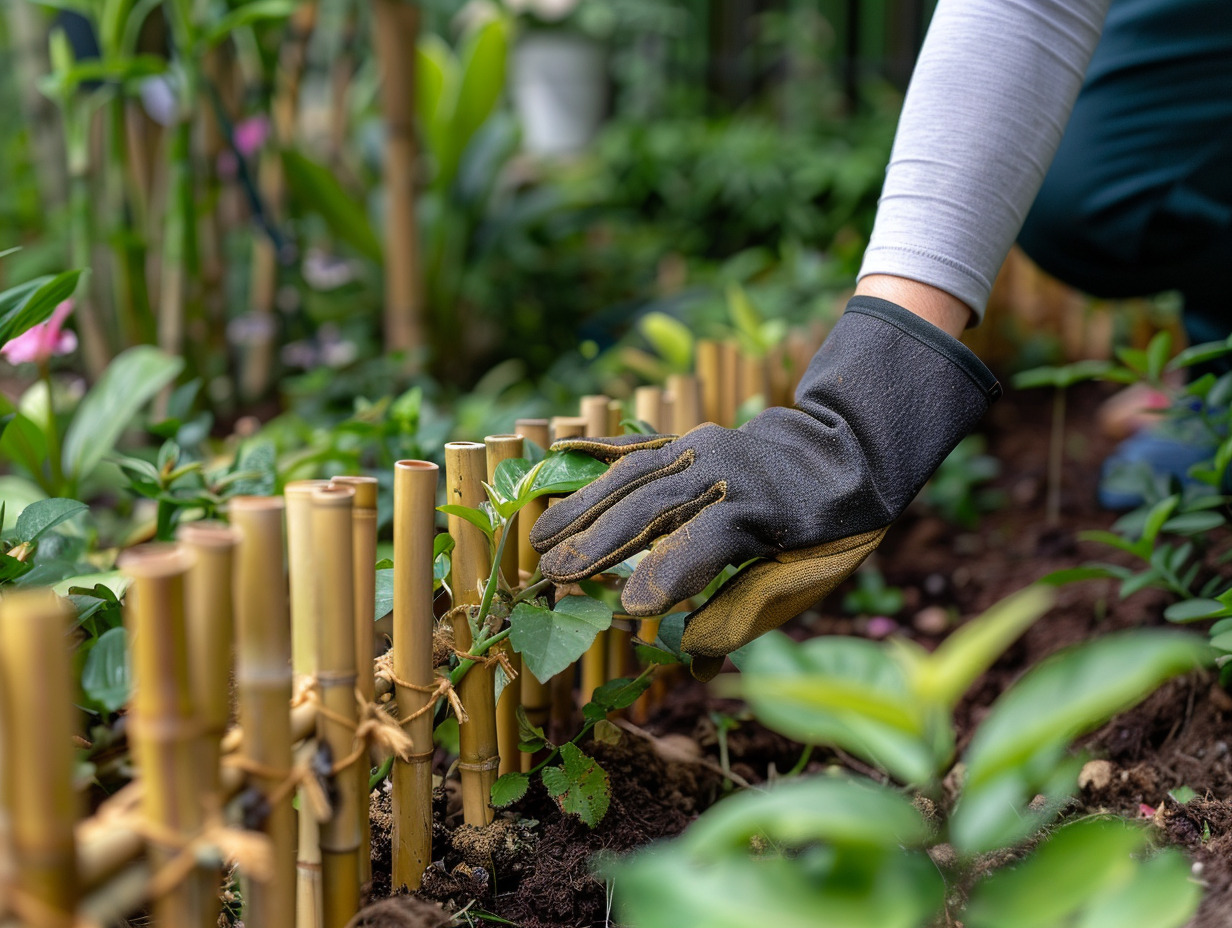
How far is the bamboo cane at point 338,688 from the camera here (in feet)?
2.22

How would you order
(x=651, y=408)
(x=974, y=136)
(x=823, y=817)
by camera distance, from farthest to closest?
(x=651, y=408) < (x=974, y=136) < (x=823, y=817)

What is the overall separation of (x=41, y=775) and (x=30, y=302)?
62 centimetres

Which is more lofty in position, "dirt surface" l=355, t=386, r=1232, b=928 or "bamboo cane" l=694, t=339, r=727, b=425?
"bamboo cane" l=694, t=339, r=727, b=425

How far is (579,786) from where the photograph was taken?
0.91 meters

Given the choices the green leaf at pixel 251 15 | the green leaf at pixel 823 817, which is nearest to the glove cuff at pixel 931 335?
the green leaf at pixel 823 817

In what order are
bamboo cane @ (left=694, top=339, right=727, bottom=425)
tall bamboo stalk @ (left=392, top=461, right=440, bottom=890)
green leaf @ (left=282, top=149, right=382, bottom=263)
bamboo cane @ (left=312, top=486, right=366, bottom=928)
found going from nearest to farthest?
bamboo cane @ (left=312, top=486, right=366, bottom=928)
tall bamboo stalk @ (left=392, top=461, right=440, bottom=890)
bamboo cane @ (left=694, top=339, right=727, bottom=425)
green leaf @ (left=282, top=149, right=382, bottom=263)

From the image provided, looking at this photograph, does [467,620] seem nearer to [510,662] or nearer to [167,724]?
[510,662]

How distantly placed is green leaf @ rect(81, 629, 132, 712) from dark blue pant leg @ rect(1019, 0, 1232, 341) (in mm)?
1819

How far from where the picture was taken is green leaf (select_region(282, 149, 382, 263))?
2707 mm

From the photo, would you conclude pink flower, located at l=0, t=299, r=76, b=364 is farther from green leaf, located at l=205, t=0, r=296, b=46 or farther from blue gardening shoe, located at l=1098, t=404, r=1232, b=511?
blue gardening shoe, located at l=1098, t=404, r=1232, b=511

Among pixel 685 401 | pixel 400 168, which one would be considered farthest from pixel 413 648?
pixel 400 168

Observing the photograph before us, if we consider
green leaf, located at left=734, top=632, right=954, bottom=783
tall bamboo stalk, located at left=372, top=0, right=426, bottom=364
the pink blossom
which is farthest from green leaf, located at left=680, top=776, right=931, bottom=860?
the pink blossom

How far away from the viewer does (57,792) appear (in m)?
0.50

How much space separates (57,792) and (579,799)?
50 centimetres
